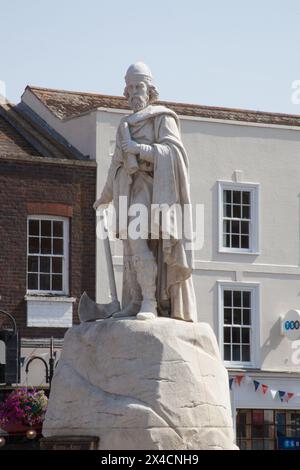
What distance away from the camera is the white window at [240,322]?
110 feet

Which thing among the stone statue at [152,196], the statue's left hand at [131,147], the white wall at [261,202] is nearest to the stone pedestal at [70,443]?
the stone statue at [152,196]

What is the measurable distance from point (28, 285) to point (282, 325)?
6370mm

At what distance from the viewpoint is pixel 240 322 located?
33875 millimetres

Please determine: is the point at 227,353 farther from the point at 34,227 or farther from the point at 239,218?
the point at 34,227

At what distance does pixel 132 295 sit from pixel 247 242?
20143 mm

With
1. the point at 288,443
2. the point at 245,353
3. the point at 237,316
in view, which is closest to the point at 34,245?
the point at 237,316

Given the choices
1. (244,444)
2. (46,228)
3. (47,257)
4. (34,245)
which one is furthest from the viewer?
(244,444)

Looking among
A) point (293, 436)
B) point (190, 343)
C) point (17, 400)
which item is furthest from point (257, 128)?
point (190, 343)

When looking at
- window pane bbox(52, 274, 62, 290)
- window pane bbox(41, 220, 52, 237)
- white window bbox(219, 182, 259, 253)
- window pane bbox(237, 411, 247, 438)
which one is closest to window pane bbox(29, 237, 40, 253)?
window pane bbox(41, 220, 52, 237)

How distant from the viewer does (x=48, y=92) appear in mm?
35031

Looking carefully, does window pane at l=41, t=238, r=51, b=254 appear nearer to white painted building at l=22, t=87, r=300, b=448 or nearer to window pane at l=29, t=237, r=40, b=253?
window pane at l=29, t=237, r=40, b=253

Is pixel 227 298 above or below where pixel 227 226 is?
below

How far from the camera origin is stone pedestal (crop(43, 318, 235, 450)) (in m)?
13.4

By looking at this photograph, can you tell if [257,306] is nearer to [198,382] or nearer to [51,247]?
[51,247]
